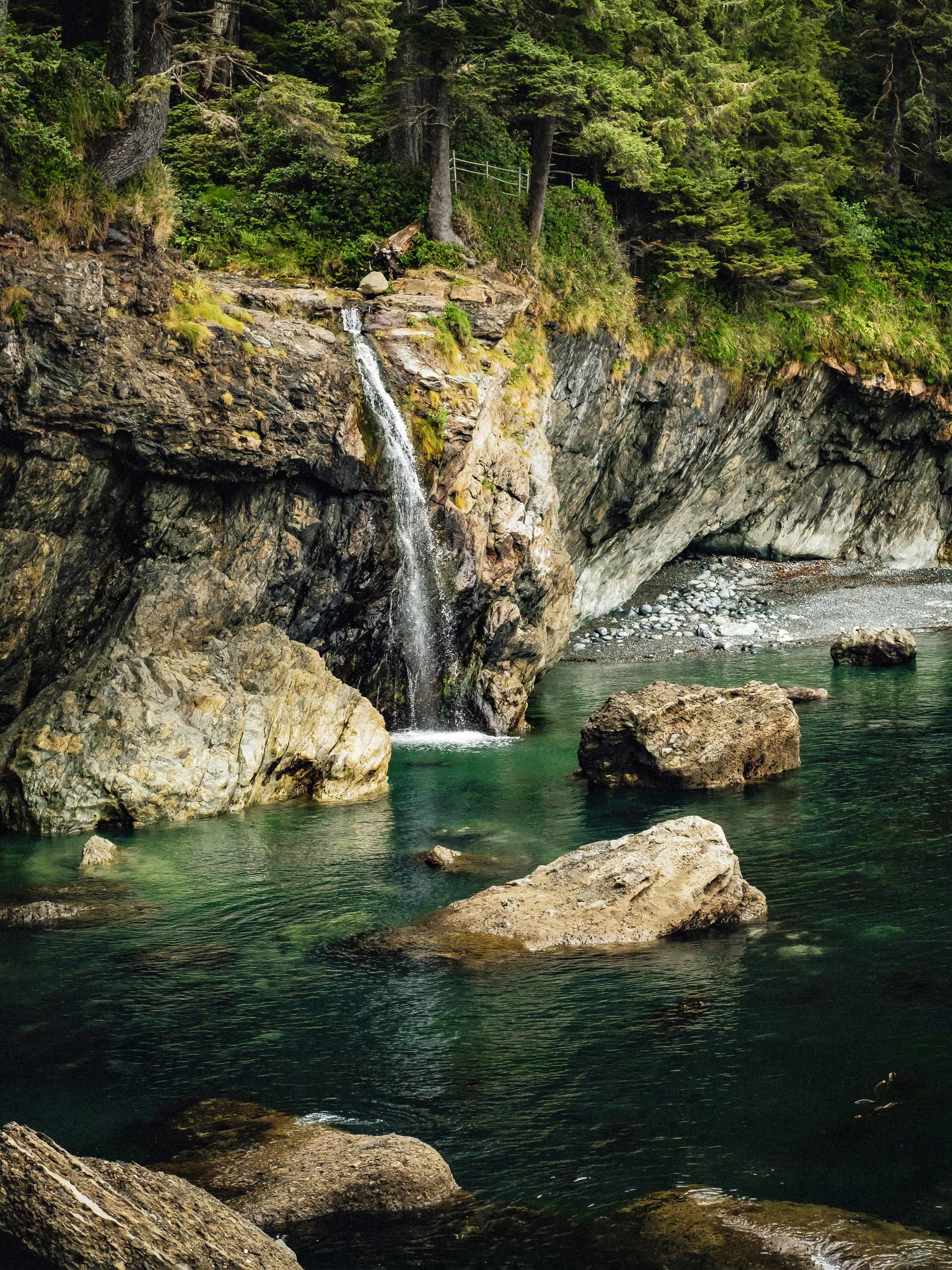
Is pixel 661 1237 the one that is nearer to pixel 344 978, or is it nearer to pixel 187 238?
pixel 344 978

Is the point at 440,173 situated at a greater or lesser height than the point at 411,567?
greater

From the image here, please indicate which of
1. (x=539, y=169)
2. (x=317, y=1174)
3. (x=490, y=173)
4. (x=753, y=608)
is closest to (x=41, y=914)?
(x=317, y=1174)

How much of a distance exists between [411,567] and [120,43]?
11.5 meters

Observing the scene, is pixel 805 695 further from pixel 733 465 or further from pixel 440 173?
pixel 733 465

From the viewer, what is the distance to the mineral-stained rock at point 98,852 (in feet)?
48.3

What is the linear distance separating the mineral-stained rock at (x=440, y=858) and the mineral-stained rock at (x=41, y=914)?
4215 mm

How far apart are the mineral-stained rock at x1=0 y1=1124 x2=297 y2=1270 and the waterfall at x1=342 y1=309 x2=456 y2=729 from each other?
17.9 metres

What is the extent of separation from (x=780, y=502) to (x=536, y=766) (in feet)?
94.0

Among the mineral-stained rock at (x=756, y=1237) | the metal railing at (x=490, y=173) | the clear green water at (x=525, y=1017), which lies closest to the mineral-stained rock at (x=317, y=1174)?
the clear green water at (x=525, y=1017)

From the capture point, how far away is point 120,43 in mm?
21297

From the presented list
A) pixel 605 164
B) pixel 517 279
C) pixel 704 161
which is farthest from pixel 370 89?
pixel 704 161

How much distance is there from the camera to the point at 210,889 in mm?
13648

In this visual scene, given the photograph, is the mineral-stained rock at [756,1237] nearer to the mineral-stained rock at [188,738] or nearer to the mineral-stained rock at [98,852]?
the mineral-stained rock at [98,852]

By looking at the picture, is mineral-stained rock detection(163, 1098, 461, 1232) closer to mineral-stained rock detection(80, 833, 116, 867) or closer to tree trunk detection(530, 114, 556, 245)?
mineral-stained rock detection(80, 833, 116, 867)
